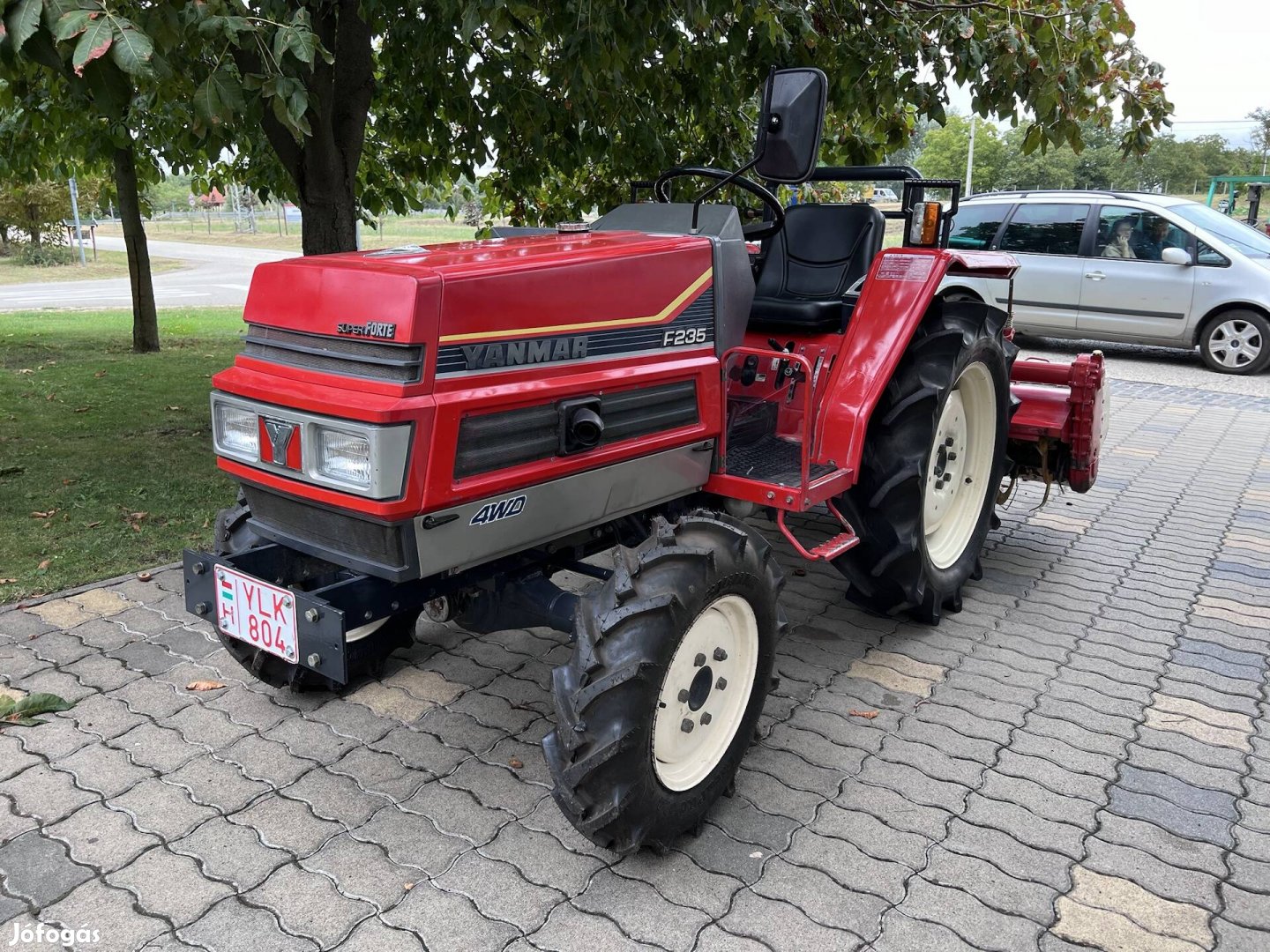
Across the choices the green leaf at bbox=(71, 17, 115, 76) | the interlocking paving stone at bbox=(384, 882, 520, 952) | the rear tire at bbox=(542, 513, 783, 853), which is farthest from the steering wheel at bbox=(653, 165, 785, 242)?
the interlocking paving stone at bbox=(384, 882, 520, 952)

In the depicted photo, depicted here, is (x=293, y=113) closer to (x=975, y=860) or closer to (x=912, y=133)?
(x=975, y=860)

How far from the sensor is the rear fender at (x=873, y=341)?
136 inches

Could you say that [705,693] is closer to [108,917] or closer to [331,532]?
[331,532]

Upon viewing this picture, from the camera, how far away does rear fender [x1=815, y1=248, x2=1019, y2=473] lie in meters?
3.46

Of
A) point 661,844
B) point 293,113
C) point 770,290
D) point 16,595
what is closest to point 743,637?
point 661,844

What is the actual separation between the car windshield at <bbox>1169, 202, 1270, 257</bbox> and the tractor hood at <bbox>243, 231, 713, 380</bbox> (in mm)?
9466

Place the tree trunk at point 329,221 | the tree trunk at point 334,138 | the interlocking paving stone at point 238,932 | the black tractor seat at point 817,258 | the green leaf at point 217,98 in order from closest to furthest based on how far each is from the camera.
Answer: the interlocking paving stone at point 238,932
the green leaf at point 217,98
the black tractor seat at point 817,258
the tree trunk at point 334,138
the tree trunk at point 329,221

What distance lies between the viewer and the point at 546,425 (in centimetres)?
262

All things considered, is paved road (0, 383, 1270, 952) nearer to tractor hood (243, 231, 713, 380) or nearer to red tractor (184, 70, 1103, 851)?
red tractor (184, 70, 1103, 851)

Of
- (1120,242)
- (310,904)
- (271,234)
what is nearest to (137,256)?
(310,904)

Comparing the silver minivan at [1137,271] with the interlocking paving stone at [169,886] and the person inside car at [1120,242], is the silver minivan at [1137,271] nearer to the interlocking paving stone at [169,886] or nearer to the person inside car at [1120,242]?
the person inside car at [1120,242]

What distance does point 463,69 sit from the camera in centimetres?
557

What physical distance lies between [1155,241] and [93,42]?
34.3 ft

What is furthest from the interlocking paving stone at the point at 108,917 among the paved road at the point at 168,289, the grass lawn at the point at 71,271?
the grass lawn at the point at 71,271
